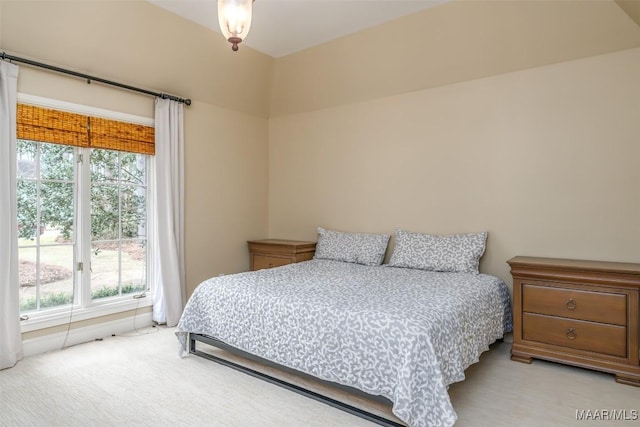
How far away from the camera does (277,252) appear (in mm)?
4574

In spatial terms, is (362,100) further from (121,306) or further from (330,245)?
(121,306)

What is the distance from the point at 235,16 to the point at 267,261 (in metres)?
3.09

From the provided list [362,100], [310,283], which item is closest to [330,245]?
[310,283]

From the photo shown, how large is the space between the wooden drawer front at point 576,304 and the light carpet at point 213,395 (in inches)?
16.5

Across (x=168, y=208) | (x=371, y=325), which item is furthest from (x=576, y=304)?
(x=168, y=208)

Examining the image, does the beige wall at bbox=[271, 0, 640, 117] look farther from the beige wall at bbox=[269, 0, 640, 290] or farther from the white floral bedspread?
the white floral bedspread

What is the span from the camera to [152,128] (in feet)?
12.8

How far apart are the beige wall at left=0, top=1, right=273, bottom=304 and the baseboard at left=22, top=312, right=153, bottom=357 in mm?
610

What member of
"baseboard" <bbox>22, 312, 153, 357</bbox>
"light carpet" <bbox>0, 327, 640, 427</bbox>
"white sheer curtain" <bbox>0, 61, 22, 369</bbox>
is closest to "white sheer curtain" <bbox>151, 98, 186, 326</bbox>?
"baseboard" <bbox>22, 312, 153, 357</bbox>

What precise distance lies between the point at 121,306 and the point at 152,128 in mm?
1751

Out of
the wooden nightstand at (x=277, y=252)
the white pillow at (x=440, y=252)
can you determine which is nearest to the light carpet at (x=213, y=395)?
the white pillow at (x=440, y=252)

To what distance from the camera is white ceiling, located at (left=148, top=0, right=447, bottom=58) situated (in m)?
3.31

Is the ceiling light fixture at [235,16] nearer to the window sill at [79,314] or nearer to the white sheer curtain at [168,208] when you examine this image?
the white sheer curtain at [168,208]

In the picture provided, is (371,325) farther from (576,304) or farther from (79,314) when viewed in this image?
(79,314)
